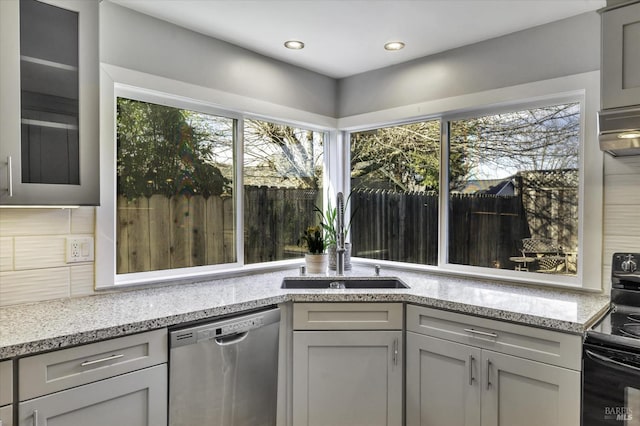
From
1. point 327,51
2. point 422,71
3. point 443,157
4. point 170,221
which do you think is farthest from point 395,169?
point 170,221

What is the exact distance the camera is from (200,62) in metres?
2.42

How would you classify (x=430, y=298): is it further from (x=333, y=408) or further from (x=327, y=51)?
(x=327, y=51)

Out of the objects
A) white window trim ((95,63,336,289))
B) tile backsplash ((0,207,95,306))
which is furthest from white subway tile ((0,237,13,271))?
white window trim ((95,63,336,289))

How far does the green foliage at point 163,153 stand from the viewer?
2.21 m

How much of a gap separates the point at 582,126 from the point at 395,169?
1234 mm

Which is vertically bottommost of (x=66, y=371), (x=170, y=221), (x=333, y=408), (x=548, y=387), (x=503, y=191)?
(x=333, y=408)

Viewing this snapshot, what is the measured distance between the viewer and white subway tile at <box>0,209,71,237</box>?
180 cm

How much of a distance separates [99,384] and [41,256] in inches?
29.3

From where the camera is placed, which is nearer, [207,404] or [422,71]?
[207,404]

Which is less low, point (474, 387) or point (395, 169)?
point (395, 169)

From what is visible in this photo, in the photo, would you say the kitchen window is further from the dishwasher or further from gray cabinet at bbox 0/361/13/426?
gray cabinet at bbox 0/361/13/426

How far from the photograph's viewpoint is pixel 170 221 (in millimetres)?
2393

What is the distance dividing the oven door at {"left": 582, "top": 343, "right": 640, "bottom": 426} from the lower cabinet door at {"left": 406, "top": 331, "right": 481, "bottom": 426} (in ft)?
1.51

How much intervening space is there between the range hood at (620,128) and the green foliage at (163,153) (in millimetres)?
2032
